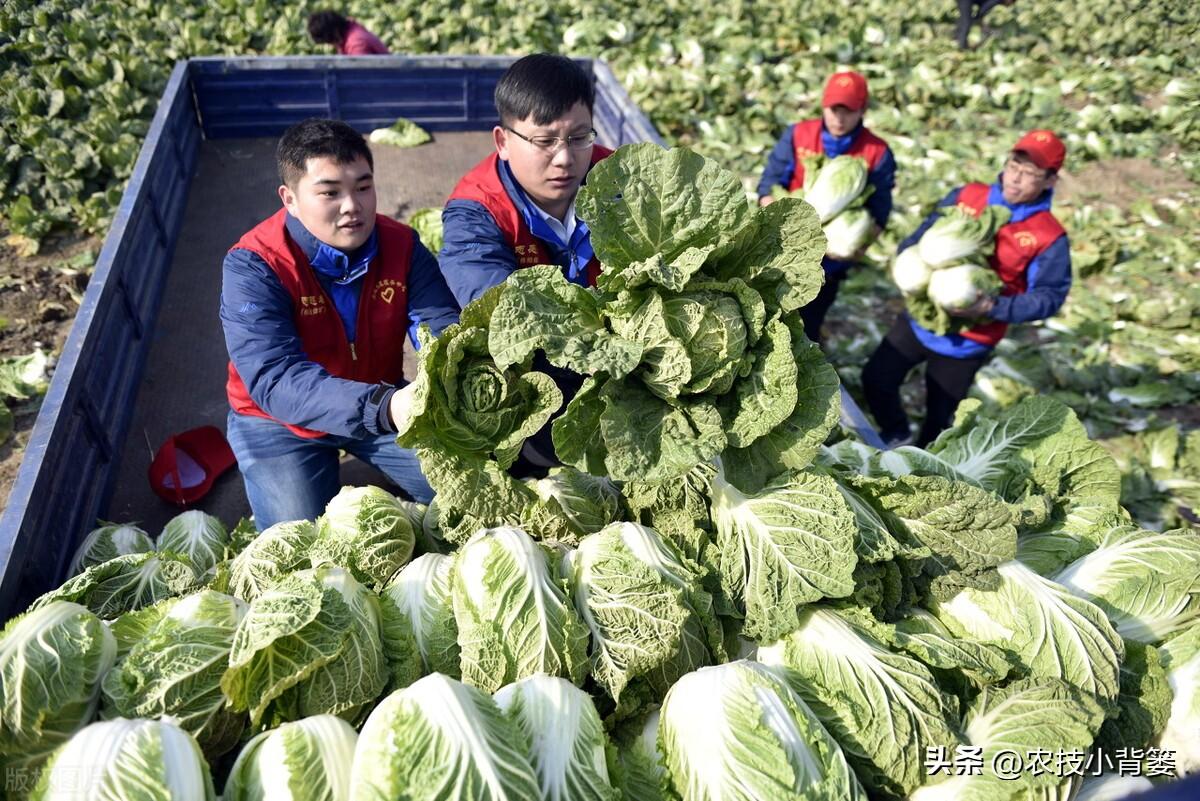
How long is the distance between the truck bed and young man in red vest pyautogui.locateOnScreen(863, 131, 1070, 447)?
4016 millimetres

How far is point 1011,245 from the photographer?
16.6 ft

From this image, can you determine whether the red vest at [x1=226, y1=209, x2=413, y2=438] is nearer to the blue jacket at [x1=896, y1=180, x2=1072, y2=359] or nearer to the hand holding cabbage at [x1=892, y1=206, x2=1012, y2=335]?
the hand holding cabbage at [x1=892, y1=206, x2=1012, y2=335]

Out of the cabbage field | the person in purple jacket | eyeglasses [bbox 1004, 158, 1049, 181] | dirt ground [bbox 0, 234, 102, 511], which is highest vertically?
the person in purple jacket

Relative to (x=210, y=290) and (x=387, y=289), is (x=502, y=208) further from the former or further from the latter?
(x=210, y=290)

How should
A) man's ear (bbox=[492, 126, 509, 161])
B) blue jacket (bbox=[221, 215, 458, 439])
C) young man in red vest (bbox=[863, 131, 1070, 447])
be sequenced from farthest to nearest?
young man in red vest (bbox=[863, 131, 1070, 447]) → man's ear (bbox=[492, 126, 509, 161]) → blue jacket (bbox=[221, 215, 458, 439])

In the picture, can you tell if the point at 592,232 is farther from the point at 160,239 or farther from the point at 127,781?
the point at 160,239

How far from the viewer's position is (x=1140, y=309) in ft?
24.5

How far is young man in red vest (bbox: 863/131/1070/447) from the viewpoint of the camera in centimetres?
484

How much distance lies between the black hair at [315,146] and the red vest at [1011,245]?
164 inches

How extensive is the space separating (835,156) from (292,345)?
4.36 m

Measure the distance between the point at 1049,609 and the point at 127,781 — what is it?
2.87m

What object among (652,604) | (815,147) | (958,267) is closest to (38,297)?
(652,604)

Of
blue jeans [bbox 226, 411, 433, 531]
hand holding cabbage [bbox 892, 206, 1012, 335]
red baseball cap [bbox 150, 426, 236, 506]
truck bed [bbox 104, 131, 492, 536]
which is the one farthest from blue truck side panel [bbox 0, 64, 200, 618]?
hand holding cabbage [bbox 892, 206, 1012, 335]

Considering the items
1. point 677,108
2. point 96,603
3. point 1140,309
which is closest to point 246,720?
point 96,603
